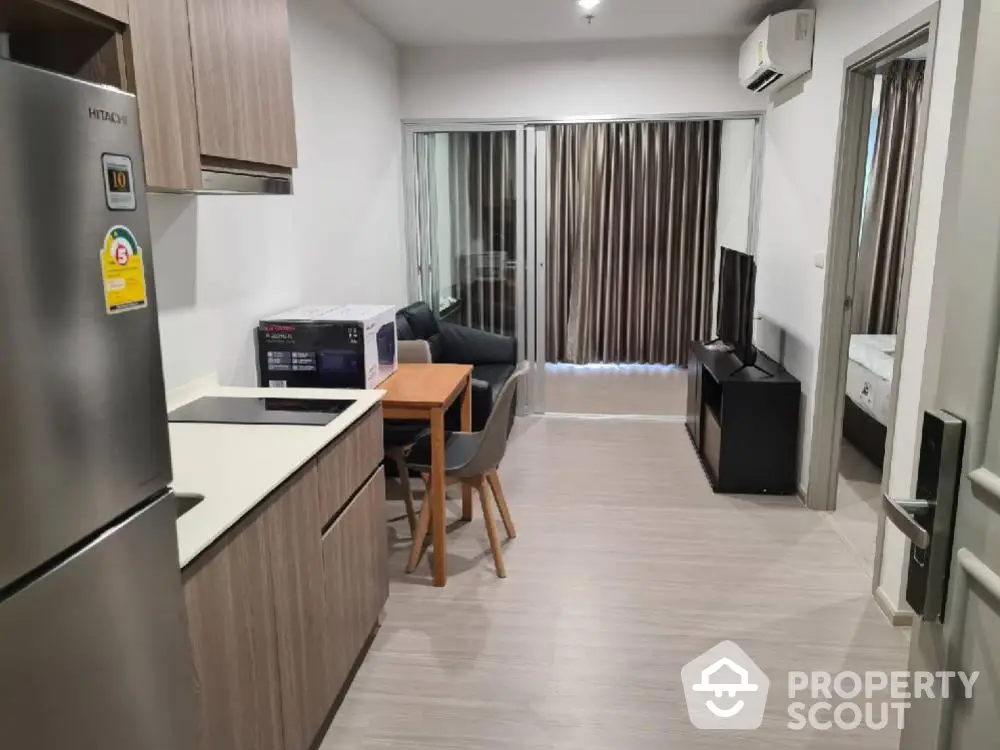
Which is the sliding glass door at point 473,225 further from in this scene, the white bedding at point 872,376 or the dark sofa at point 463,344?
the white bedding at point 872,376

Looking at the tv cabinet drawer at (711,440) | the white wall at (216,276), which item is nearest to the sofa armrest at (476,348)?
the tv cabinet drawer at (711,440)

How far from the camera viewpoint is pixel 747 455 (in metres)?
3.92

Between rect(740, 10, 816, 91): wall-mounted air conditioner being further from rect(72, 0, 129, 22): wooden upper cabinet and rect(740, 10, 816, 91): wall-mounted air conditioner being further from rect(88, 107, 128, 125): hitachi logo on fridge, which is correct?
rect(88, 107, 128, 125): hitachi logo on fridge

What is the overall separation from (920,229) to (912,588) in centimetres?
181

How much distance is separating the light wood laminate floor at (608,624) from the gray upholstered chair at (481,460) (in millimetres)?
156

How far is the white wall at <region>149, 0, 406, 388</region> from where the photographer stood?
247 centimetres

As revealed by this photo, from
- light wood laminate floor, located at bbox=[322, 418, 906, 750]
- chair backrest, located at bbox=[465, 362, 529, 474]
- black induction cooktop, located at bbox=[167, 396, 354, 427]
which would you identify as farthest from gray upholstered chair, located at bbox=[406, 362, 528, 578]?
black induction cooktop, located at bbox=[167, 396, 354, 427]

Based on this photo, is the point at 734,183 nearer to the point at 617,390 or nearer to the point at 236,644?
the point at 617,390

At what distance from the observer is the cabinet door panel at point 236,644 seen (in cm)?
140

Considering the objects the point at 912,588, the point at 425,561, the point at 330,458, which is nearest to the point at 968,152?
the point at 912,588

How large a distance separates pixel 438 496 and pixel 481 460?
232mm

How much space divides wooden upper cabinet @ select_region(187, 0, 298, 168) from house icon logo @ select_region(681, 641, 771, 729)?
7.24 ft

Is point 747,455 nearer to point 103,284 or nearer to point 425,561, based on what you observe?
point 425,561

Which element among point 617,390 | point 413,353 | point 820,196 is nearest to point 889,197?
point 820,196
